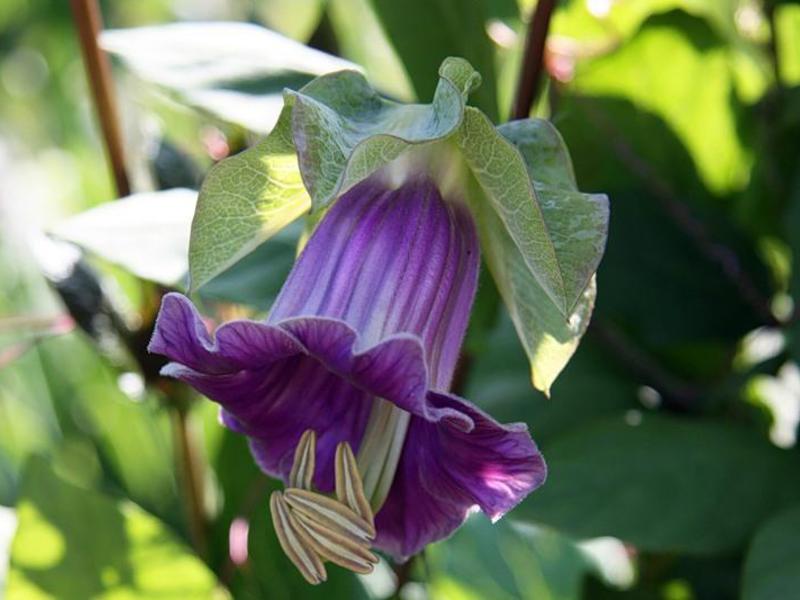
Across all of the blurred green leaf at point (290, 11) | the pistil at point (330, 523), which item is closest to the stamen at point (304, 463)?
the pistil at point (330, 523)

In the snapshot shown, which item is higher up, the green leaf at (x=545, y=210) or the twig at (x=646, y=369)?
the green leaf at (x=545, y=210)

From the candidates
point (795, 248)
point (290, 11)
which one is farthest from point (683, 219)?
point (290, 11)

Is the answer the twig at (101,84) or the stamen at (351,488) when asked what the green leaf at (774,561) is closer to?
the stamen at (351,488)

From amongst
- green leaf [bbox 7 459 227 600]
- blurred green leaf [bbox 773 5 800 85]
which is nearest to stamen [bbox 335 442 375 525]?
green leaf [bbox 7 459 227 600]

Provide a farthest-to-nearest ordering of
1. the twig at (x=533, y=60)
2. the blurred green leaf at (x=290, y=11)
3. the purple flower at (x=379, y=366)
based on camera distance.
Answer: the blurred green leaf at (x=290, y=11) < the twig at (x=533, y=60) < the purple flower at (x=379, y=366)

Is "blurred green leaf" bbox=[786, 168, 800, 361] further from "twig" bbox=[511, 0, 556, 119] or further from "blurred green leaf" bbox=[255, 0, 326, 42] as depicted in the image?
"blurred green leaf" bbox=[255, 0, 326, 42]
